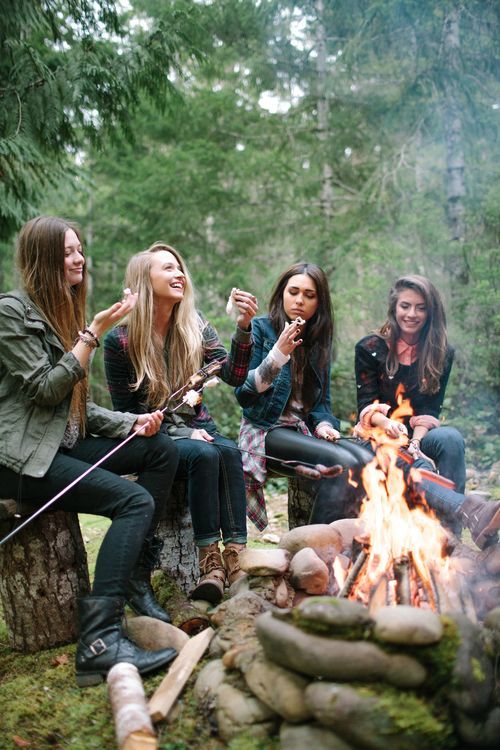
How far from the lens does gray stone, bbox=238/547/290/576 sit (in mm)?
3064

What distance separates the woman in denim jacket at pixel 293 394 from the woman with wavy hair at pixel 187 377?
216 mm

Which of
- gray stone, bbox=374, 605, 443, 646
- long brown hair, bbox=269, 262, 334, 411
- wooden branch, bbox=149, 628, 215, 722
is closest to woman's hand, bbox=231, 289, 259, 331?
long brown hair, bbox=269, 262, 334, 411

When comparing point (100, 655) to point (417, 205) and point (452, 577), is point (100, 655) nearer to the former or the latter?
point (452, 577)

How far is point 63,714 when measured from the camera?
2.61 meters

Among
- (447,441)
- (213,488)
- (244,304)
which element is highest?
(244,304)

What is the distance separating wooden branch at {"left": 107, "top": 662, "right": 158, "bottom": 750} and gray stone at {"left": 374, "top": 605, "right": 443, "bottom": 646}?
90 centimetres

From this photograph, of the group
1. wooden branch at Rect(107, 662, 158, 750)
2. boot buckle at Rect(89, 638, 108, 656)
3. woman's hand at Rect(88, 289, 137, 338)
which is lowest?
wooden branch at Rect(107, 662, 158, 750)

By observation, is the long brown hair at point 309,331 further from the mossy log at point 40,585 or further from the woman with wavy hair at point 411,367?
the mossy log at point 40,585

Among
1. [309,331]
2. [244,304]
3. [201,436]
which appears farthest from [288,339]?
[201,436]

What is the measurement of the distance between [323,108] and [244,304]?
23.3 ft

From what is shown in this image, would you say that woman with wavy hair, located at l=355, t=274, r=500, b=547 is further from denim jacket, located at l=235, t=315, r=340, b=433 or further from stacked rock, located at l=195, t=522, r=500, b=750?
stacked rock, located at l=195, t=522, r=500, b=750

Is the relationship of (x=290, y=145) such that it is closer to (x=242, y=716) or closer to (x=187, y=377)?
(x=187, y=377)

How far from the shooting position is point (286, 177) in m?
9.67

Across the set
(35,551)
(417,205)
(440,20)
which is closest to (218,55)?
(440,20)
